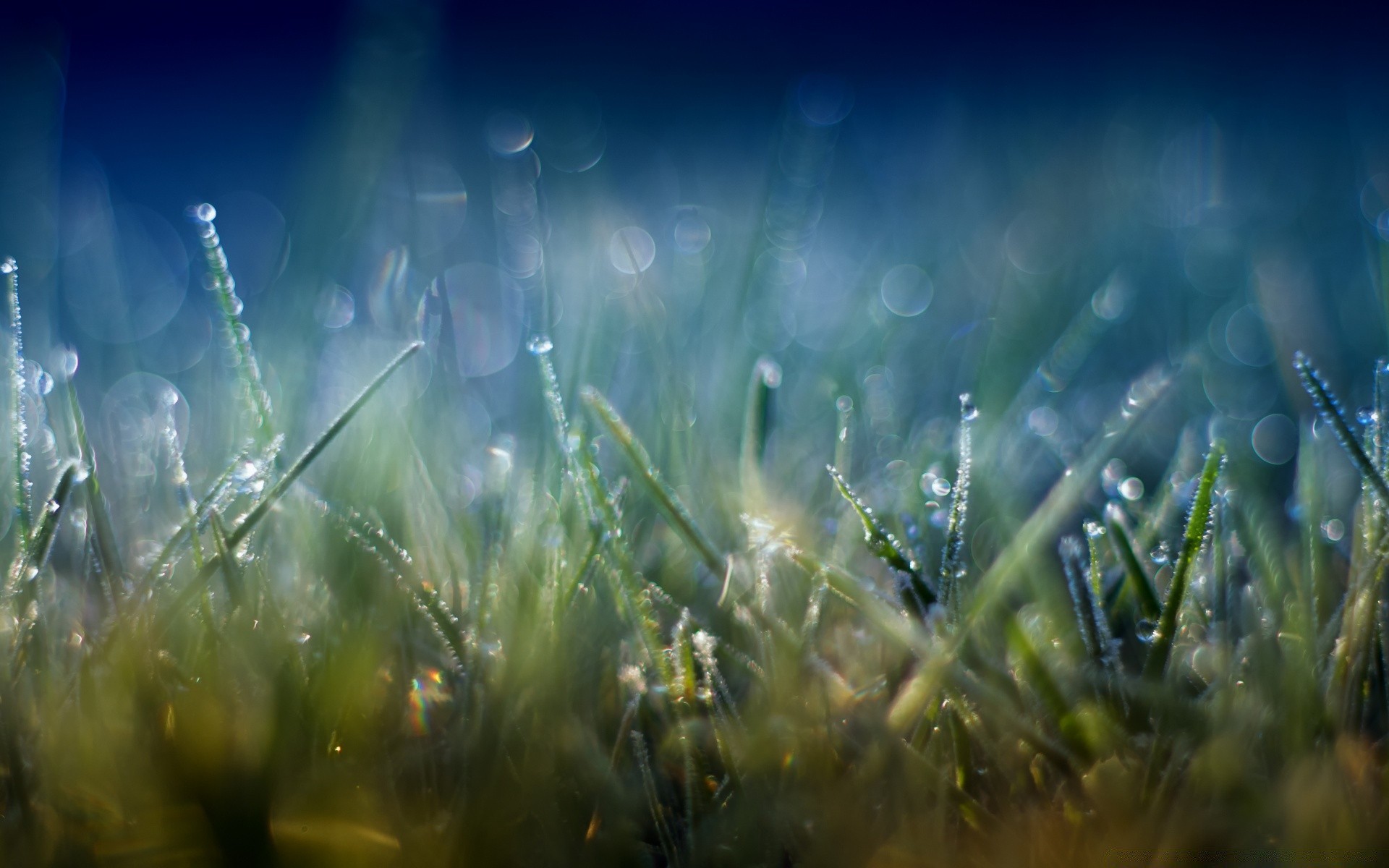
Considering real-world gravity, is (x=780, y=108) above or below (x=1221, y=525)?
above

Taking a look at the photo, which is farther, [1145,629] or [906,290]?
[906,290]

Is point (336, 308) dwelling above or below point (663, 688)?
above

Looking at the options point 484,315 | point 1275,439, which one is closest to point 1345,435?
point 1275,439

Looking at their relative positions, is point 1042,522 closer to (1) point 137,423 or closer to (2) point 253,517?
(2) point 253,517

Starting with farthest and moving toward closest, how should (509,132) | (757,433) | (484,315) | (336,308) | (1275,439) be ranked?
(509,132) < (484,315) < (336,308) < (1275,439) < (757,433)

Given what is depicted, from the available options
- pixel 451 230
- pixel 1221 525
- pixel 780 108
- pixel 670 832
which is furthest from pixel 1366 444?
pixel 780 108

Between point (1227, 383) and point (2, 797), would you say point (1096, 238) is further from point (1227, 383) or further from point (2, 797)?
point (2, 797)

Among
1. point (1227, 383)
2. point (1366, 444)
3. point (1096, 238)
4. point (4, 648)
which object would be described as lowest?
point (4, 648)
